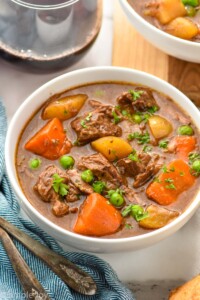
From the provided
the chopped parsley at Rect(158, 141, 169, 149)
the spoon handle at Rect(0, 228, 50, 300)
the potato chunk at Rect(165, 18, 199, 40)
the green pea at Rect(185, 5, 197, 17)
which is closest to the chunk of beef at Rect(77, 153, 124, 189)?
the chopped parsley at Rect(158, 141, 169, 149)

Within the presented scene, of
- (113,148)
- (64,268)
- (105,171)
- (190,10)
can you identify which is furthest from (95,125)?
(190,10)

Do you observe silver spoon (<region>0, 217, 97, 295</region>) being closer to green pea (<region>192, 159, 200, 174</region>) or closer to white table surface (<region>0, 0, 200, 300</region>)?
white table surface (<region>0, 0, 200, 300</region>)

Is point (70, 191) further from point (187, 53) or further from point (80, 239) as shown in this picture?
point (187, 53)

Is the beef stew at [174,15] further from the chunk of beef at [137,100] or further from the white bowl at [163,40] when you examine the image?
the chunk of beef at [137,100]

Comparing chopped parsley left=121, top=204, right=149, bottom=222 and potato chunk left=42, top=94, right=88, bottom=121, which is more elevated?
potato chunk left=42, top=94, right=88, bottom=121

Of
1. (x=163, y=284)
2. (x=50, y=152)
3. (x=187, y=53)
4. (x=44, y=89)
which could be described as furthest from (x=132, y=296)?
(x=187, y=53)

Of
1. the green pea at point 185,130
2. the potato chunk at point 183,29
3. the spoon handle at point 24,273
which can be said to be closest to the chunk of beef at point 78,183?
the spoon handle at point 24,273
